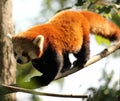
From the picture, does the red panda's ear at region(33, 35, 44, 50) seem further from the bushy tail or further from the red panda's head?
the bushy tail

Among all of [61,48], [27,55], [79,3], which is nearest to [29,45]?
[27,55]

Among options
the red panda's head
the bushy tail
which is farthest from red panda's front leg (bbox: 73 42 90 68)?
the red panda's head

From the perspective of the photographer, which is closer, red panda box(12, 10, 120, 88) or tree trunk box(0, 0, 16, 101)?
tree trunk box(0, 0, 16, 101)

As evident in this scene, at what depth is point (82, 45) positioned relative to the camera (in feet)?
10.6

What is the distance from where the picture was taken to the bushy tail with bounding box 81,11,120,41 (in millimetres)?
A: 3291

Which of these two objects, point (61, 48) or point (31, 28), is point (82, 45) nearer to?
point (61, 48)

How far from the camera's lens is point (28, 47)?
2.88 metres

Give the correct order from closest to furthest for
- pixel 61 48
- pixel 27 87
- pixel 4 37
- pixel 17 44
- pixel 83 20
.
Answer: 1. pixel 27 87
2. pixel 4 37
3. pixel 17 44
4. pixel 61 48
5. pixel 83 20

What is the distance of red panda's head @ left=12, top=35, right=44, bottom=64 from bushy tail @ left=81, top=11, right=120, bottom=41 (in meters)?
0.74

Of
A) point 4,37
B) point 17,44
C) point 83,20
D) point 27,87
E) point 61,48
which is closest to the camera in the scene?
point 27,87

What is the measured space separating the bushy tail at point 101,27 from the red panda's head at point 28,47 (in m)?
0.74

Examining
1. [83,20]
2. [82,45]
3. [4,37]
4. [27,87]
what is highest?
[83,20]

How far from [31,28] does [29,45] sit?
Result: 220 millimetres

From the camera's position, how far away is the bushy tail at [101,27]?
3.29 meters
